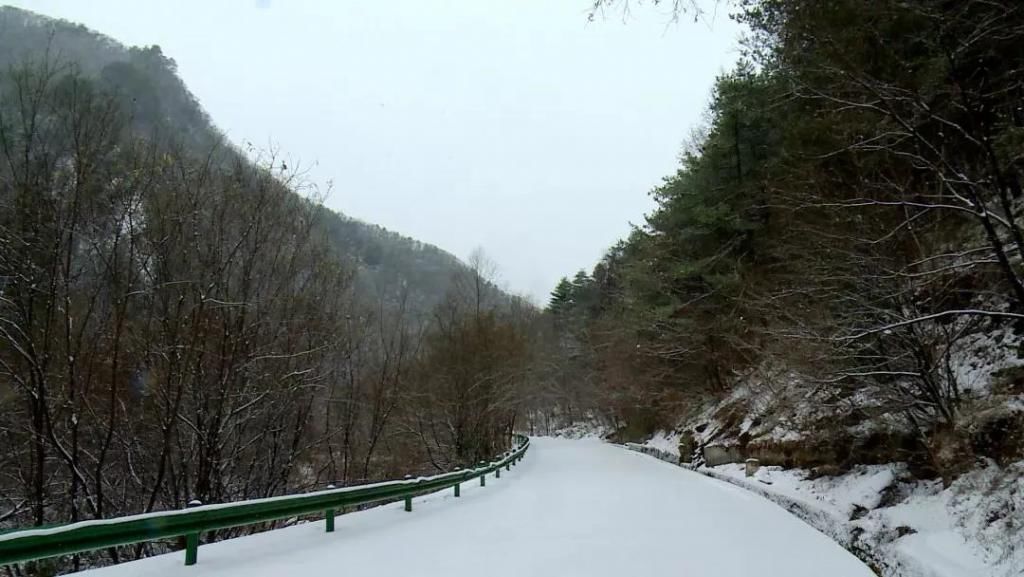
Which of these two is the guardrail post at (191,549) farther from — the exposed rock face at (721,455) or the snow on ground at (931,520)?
the exposed rock face at (721,455)

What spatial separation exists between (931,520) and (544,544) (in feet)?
17.9

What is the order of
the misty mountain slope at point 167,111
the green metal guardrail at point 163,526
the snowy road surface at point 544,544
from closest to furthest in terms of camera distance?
1. the green metal guardrail at point 163,526
2. the snowy road surface at point 544,544
3. the misty mountain slope at point 167,111

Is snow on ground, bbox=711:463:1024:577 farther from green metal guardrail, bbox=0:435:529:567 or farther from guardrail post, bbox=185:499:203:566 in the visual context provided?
guardrail post, bbox=185:499:203:566

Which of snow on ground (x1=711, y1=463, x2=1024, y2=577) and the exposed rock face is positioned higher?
snow on ground (x1=711, y1=463, x2=1024, y2=577)

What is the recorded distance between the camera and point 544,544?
25.7 feet

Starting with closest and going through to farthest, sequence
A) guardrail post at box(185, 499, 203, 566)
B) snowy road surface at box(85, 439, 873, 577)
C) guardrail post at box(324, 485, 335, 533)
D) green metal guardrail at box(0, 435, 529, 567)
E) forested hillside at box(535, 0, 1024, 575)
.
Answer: green metal guardrail at box(0, 435, 529, 567)
guardrail post at box(185, 499, 203, 566)
snowy road surface at box(85, 439, 873, 577)
forested hillside at box(535, 0, 1024, 575)
guardrail post at box(324, 485, 335, 533)

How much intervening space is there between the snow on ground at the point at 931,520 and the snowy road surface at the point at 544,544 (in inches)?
21.9

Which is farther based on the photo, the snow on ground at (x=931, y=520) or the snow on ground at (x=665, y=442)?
the snow on ground at (x=665, y=442)

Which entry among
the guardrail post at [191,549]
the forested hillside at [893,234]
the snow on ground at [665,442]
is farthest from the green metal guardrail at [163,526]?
the snow on ground at [665,442]

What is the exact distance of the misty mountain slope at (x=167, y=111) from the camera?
34.1 ft

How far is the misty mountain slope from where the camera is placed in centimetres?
1038

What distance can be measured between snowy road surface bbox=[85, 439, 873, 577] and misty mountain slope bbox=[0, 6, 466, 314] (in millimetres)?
8261

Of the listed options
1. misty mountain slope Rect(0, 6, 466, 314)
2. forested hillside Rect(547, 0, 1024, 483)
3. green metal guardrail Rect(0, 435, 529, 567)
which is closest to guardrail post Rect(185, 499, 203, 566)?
green metal guardrail Rect(0, 435, 529, 567)

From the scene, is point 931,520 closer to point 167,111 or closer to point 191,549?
point 191,549
